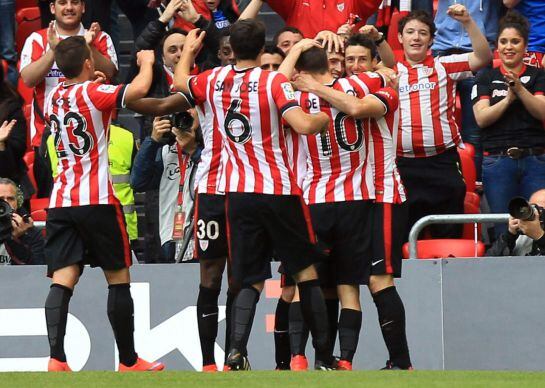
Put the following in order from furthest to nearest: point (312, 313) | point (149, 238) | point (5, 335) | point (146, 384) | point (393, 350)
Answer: point (149, 238), point (5, 335), point (393, 350), point (312, 313), point (146, 384)

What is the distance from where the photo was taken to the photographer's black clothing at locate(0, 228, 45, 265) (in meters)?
10.4

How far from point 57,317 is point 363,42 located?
266 centimetres

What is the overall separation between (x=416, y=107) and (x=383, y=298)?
238 cm

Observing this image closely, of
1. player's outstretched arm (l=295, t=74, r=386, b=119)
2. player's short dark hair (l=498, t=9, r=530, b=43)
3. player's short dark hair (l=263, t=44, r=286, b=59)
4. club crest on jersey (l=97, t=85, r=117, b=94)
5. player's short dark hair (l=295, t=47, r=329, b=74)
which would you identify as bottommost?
player's outstretched arm (l=295, t=74, r=386, b=119)

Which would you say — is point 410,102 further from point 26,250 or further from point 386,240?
point 26,250

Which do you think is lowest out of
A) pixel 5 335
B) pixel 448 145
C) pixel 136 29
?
pixel 5 335

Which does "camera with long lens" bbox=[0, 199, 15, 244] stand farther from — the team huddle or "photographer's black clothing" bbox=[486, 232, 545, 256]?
"photographer's black clothing" bbox=[486, 232, 545, 256]

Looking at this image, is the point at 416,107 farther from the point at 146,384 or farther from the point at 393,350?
the point at 146,384

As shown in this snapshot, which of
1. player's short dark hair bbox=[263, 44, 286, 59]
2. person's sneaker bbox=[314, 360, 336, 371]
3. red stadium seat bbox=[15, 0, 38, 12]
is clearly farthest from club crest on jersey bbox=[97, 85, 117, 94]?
red stadium seat bbox=[15, 0, 38, 12]

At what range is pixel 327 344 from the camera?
27.3 ft

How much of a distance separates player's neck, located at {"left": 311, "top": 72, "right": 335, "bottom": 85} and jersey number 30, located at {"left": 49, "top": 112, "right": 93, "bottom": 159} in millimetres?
1412

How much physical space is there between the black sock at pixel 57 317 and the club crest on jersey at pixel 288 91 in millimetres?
1758

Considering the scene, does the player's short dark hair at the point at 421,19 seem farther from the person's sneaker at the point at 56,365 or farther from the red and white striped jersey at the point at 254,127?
the person's sneaker at the point at 56,365

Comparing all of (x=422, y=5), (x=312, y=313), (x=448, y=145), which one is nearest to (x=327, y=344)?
(x=312, y=313)
